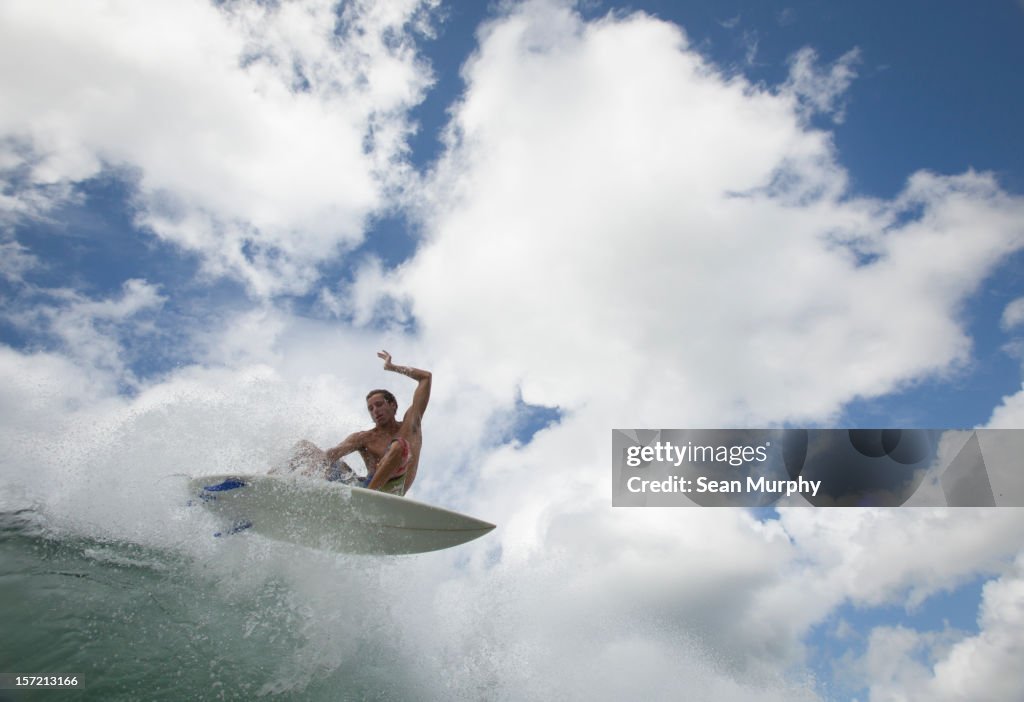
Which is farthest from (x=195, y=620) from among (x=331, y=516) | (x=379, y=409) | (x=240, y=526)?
(x=379, y=409)

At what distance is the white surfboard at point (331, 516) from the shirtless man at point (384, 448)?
19.8 inches

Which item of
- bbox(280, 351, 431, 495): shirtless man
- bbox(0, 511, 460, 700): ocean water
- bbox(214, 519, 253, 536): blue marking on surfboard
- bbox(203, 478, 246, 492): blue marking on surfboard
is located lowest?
bbox(0, 511, 460, 700): ocean water

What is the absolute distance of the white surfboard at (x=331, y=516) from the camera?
760 centimetres

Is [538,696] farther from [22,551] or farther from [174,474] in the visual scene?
[22,551]

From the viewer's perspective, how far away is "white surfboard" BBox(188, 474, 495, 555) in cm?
760

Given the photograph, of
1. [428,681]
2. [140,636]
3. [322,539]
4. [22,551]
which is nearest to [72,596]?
[140,636]

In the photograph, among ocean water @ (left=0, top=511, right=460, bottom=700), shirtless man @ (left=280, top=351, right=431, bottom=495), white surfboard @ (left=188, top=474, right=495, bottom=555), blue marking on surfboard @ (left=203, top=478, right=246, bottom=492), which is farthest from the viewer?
shirtless man @ (left=280, top=351, right=431, bottom=495)

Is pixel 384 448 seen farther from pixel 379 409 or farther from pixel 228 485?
pixel 228 485

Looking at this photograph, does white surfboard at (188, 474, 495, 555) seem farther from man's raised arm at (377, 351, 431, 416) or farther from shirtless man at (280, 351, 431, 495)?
man's raised arm at (377, 351, 431, 416)

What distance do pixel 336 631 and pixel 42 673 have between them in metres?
3.27

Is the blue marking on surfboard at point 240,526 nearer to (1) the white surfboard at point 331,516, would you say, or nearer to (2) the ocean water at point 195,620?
(1) the white surfboard at point 331,516

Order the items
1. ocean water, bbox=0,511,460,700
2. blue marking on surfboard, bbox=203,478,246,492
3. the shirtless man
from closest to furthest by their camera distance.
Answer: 1. ocean water, bbox=0,511,460,700
2. blue marking on surfboard, bbox=203,478,246,492
3. the shirtless man

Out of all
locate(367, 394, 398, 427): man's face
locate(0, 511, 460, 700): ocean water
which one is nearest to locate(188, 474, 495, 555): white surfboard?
locate(0, 511, 460, 700): ocean water

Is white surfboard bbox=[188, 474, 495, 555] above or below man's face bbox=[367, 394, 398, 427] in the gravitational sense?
below
